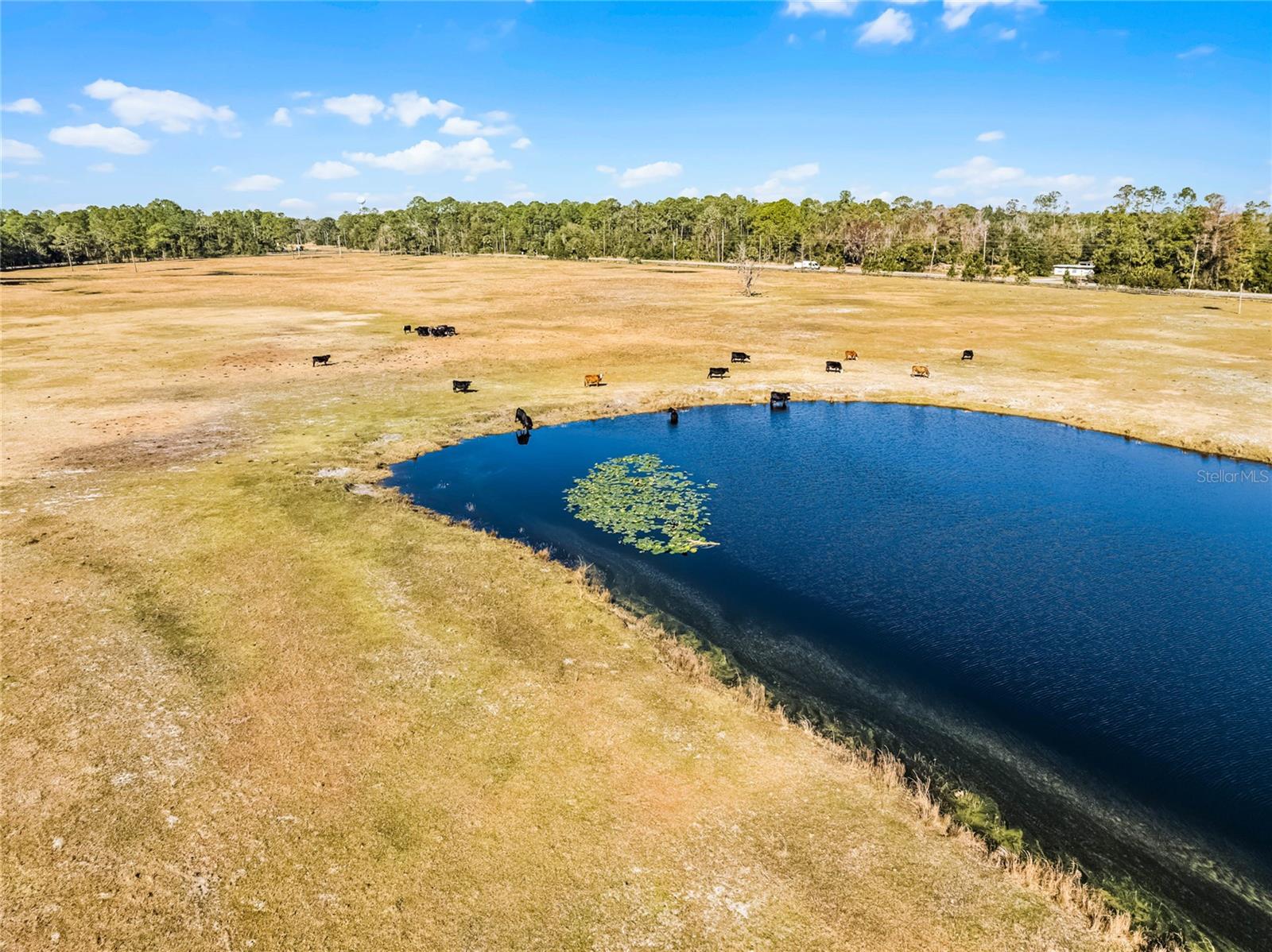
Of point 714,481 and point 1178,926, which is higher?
point 714,481

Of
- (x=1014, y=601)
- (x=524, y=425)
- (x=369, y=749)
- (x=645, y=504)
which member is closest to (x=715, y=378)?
(x=524, y=425)

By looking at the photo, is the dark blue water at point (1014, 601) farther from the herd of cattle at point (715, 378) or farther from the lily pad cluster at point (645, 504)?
the herd of cattle at point (715, 378)

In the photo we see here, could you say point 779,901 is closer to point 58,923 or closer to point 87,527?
point 58,923

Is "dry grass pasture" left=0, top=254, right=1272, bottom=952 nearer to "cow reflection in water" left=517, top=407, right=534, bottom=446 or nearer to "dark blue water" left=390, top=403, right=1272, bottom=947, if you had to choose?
"cow reflection in water" left=517, top=407, right=534, bottom=446

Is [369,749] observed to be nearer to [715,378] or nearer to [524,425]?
[524,425]

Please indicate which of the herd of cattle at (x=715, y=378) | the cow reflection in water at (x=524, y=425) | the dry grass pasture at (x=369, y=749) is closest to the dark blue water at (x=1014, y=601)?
the cow reflection in water at (x=524, y=425)

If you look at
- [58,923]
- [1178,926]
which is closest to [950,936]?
[1178,926]
